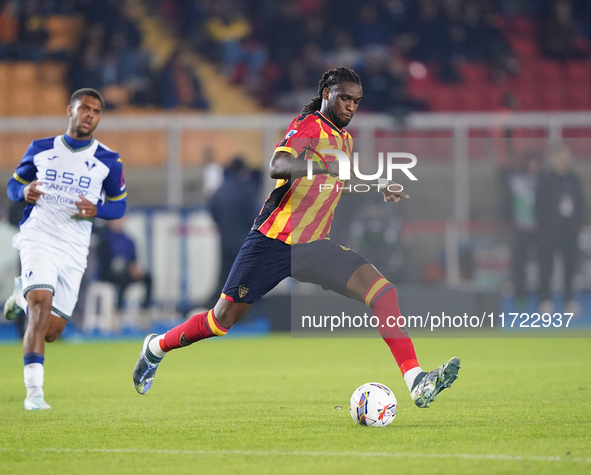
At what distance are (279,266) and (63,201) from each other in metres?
2.07

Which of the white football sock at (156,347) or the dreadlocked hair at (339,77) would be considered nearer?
the dreadlocked hair at (339,77)

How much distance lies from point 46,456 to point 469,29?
655 inches

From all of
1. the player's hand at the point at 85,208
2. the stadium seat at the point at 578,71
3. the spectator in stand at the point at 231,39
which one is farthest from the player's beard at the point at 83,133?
the stadium seat at the point at 578,71

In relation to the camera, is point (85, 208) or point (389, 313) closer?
point (389, 313)

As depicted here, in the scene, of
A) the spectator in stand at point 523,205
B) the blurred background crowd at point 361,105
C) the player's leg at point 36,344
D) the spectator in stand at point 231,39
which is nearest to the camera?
the player's leg at point 36,344

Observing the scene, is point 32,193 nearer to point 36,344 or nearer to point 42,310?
point 42,310

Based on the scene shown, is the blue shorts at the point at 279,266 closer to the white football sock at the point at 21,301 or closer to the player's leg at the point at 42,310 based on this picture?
the player's leg at the point at 42,310

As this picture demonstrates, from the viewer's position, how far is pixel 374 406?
532cm

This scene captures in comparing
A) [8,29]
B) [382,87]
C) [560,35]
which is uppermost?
[560,35]

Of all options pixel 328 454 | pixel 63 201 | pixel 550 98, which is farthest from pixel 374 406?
pixel 550 98

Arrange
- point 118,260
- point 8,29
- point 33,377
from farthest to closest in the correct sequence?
point 8,29 → point 118,260 → point 33,377

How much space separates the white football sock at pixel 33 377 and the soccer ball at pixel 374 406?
2370 mm

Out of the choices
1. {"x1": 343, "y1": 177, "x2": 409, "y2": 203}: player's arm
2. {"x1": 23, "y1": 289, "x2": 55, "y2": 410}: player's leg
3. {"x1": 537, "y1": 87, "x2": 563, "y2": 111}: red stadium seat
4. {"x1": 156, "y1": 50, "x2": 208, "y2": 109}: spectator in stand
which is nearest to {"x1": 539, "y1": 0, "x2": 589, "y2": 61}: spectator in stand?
{"x1": 537, "y1": 87, "x2": 563, "y2": 111}: red stadium seat

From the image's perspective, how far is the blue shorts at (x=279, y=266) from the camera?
18.7ft
